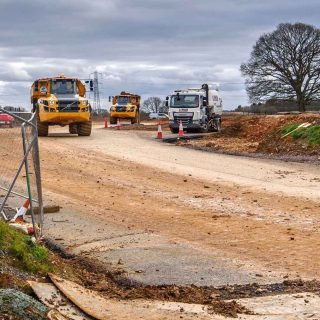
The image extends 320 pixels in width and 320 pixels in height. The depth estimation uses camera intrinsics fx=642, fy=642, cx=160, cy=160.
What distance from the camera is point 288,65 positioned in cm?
5934

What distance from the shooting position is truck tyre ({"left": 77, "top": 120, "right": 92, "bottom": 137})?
100 ft

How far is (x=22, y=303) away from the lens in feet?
17.3

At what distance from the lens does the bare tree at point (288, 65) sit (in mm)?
59000

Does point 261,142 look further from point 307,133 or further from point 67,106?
point 67,106

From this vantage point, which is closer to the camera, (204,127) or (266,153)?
(266,153)

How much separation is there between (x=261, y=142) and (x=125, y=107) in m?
25.9

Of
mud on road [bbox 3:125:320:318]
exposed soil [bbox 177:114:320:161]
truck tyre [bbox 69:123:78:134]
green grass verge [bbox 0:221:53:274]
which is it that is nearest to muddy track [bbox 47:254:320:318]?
mud on road [bbox 3:125:320:318]

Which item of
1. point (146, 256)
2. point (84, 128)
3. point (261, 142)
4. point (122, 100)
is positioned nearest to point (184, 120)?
point (84, 128)

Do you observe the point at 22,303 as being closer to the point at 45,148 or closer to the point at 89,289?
the point at 89,289

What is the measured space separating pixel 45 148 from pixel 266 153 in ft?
25.7

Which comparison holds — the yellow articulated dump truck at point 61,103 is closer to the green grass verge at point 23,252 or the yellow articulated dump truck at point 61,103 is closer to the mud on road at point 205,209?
the mud on road at point 205,209

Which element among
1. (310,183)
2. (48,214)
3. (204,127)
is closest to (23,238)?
(48,214)

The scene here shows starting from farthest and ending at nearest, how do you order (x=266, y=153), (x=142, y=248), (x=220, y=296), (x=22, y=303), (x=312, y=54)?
1. (x=312, y=54)
2. (x=266, y=153)
3. (x=142, y=248)
4. (x=220, y=296)
5. (x=22, y=303)

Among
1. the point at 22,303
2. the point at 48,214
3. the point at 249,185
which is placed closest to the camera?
the point at 22,303
